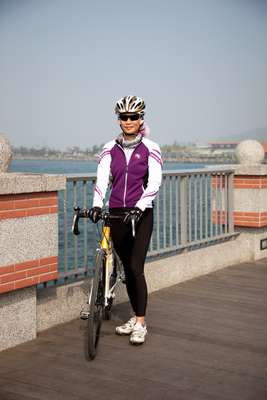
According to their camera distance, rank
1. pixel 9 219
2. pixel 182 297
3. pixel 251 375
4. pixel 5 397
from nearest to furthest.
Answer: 1. pixel 5 397
2. pixel 251 375
3. pixel 9 219
4. pixel 182 297

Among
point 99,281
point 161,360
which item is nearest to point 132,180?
point 99,281

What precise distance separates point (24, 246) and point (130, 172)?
1.00 m

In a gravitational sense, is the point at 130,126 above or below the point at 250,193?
above

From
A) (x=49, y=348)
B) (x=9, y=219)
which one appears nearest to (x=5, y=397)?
(x=49, y=348)

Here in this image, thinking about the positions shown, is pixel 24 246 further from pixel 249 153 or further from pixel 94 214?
pixel 249 153

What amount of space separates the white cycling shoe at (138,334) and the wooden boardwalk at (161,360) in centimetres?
6

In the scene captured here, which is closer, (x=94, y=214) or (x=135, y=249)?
(x=94, y=214)

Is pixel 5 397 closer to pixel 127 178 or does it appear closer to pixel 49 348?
pixel 49 348

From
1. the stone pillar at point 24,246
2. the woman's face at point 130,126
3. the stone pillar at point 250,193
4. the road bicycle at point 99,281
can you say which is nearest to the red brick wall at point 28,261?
the stone pillar at point 24,246

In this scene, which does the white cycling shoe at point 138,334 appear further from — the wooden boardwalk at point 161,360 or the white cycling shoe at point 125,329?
the white cycling shoe at point 125,329

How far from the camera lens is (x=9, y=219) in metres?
4.97

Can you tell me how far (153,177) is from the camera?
16.6 feet

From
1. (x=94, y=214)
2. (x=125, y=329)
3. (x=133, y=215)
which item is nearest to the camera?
(x=133, y=215)

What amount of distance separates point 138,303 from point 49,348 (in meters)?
0.80
